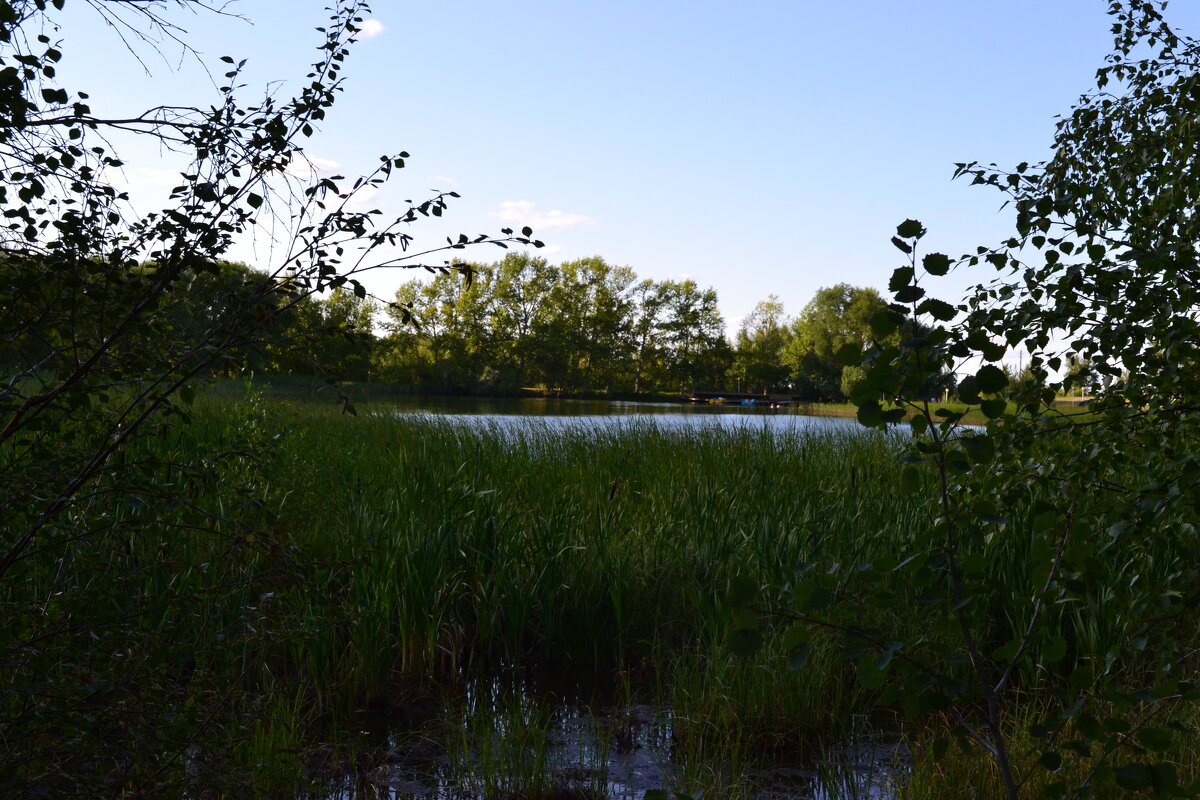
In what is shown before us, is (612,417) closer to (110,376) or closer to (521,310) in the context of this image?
(110,376)

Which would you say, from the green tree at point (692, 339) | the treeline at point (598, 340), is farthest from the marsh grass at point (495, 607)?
the green tree at point (692, 339)

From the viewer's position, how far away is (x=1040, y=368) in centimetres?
→ 292

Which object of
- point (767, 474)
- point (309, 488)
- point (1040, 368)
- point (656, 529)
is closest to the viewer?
point (1040, 368)

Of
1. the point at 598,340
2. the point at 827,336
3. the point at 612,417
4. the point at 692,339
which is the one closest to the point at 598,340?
the point at 598,340

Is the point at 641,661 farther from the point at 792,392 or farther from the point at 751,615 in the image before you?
the point at 792,392

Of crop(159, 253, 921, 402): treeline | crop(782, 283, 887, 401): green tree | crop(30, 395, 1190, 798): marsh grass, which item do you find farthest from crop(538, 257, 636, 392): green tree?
crop(30, 395, 1190, 798): marsh grass

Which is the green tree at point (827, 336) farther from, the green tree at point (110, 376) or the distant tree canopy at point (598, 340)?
the green tree at point (110, 376)

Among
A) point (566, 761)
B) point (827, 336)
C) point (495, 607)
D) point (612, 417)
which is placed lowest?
point (566, 761)

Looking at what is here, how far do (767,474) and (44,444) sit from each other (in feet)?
21.5

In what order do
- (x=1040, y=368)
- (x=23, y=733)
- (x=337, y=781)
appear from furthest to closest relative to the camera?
(x=337, y=781), (x=1040, y=368), (x=23, y=733)

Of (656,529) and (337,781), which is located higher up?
(656,529)

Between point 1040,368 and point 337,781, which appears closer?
point 1040,368

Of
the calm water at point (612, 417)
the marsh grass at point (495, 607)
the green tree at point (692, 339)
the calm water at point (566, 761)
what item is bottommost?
the calm water at point (566, 761)

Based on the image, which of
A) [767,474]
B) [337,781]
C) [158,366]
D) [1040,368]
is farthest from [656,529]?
[158,366]
